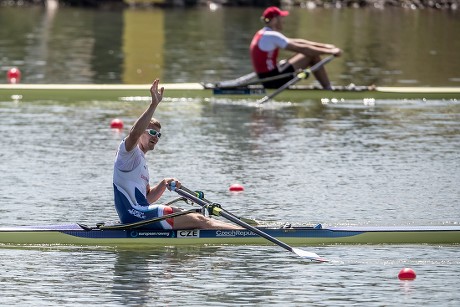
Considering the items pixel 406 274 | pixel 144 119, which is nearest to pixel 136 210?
pixel 144 119

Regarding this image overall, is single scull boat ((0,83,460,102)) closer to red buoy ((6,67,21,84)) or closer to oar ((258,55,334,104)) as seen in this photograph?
oar ((258,55,334,104))

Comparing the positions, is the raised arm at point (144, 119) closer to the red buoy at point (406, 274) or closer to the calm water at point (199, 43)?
the red buoy at point (406, 274)

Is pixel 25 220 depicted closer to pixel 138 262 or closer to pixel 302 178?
pixel 138 262

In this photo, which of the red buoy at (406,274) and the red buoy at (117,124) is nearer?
the red buoy at (406,274)

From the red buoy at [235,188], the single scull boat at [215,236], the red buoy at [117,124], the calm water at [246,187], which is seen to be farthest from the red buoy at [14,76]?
the single scull boat at [215,236]

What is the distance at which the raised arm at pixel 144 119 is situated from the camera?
1408cm

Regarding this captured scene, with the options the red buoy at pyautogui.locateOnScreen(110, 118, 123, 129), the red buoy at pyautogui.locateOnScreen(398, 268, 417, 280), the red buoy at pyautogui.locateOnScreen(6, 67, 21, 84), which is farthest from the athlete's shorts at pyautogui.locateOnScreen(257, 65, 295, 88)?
the red buoy at pyautogui.locateOnScreen(398, 268, 417, 280)

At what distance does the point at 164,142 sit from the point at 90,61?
1620 centimetres

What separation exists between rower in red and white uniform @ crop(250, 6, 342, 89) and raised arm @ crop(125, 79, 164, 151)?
11927mm

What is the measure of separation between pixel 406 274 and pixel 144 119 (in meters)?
3.10

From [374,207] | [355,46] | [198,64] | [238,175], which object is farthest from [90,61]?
[374,207]

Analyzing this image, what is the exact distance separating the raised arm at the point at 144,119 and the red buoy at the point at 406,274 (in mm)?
3015

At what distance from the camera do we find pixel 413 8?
2889 inches

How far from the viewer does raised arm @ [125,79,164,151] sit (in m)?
14.1
